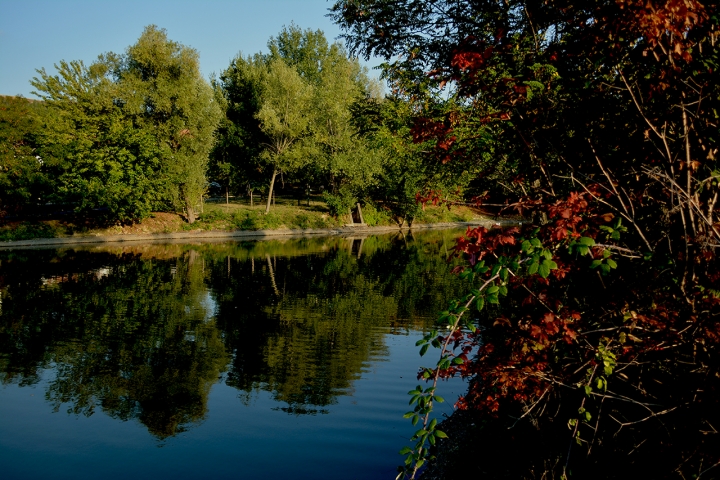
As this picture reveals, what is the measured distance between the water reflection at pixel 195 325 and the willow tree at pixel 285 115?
18.5 m

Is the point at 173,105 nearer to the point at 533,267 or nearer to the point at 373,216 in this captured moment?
the point at 373,216

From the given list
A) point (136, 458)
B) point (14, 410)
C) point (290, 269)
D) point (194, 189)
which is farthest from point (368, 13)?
point (194, 189)

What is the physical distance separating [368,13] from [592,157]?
13.9 feet

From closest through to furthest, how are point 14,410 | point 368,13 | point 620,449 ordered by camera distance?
point 620,449 < point 368,13 < point 14,410

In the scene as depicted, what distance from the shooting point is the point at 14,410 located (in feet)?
31.8

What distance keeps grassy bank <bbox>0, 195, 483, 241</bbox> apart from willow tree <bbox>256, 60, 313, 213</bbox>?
4236mm

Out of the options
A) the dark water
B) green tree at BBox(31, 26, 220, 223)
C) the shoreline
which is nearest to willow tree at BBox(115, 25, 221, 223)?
green tree at BBox(31, 26, 220, 223)

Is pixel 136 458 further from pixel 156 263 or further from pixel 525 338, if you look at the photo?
pixel 156 263

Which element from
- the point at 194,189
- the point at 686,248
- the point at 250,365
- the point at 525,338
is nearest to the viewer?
the point at 686,248

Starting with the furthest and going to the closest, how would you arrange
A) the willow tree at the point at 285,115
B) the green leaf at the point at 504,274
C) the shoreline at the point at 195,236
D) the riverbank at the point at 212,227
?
the willow tree at the point at 285,115 < the riverbank at the point at 212,227 < the shoreline at the point at 195,236 < the green leaf at the point at 504,274

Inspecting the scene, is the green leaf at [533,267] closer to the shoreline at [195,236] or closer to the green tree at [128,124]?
the shoreline at [195,236]

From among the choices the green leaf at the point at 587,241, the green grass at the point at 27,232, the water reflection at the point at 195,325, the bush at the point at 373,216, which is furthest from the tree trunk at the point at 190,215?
the green leaf at the point at 587,241

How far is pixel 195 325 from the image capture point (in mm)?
16031

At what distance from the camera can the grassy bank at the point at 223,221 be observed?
127ft
